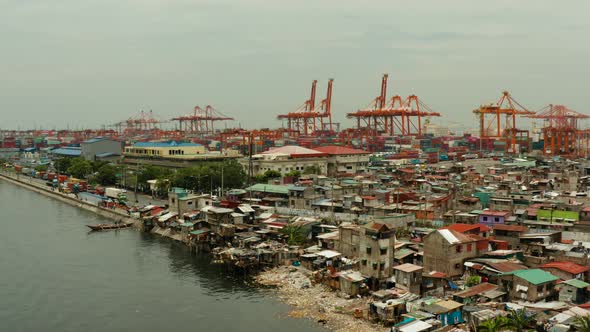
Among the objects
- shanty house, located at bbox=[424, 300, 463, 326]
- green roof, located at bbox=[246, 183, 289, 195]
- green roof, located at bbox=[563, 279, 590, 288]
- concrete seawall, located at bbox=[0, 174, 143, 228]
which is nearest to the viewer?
shanty house, located at bbox=[424, 300, 463, 326]

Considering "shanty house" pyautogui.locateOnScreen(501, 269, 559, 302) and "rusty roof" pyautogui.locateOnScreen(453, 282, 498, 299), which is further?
"rusty roof" pyautogui.locateOnScreen(453, 282, 498, 299)

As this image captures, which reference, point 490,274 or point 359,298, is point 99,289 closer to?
point 359,298

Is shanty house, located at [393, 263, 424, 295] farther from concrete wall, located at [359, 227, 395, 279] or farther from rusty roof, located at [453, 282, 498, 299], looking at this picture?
rusty roof, located at [453, 282, 498, 299]

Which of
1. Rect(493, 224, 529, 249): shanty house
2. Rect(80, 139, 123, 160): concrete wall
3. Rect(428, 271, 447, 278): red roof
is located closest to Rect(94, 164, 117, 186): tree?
Rect(80, 139, 123, 160): concrete wall

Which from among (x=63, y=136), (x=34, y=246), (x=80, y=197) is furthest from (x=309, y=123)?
(x=34, y=246)

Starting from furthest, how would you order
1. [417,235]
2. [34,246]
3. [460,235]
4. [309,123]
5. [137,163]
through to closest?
[309,123]
[137,163]
[34,246]
[417,235]
[460,235]

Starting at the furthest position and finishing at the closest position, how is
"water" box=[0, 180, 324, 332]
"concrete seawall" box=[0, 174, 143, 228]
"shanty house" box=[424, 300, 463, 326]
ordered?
"concrete seawall" box=[0, 174, 143, 228]
"water" box=[0, 180, 324, 332]
"shanty house" box=[424, 300, 463, 326]

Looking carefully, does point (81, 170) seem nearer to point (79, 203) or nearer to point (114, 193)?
point (79, 203)
